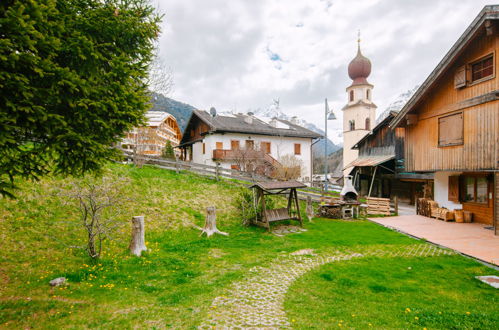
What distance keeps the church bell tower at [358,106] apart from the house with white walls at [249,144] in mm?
11748

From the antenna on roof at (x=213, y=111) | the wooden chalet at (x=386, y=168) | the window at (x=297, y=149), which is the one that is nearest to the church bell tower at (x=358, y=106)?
the window at (x=297, y=149)

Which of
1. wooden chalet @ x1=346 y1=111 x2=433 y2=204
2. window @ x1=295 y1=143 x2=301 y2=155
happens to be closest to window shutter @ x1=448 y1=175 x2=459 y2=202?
wooden chalet @ x1=346 y1=111 x2=433 y2=204

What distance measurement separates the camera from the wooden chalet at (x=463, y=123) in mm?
10336

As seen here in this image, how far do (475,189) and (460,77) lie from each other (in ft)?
17.8

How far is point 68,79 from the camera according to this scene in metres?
4.70

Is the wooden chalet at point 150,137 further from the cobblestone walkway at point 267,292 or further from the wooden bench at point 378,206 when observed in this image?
the wooden bench at point 378,206

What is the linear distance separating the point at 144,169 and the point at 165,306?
12.8 meters

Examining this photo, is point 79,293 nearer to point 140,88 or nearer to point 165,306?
point 165,306

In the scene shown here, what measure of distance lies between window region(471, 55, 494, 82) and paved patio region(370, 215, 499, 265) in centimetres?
636

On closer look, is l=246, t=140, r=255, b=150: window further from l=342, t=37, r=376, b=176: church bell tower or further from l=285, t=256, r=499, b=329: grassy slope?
l=285, t=256, r=499, b=329: grassy slope

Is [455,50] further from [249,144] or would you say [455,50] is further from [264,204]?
[249,144]

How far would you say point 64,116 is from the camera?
484cm

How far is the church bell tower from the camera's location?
126 ft

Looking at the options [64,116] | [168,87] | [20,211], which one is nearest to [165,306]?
[64,116]
